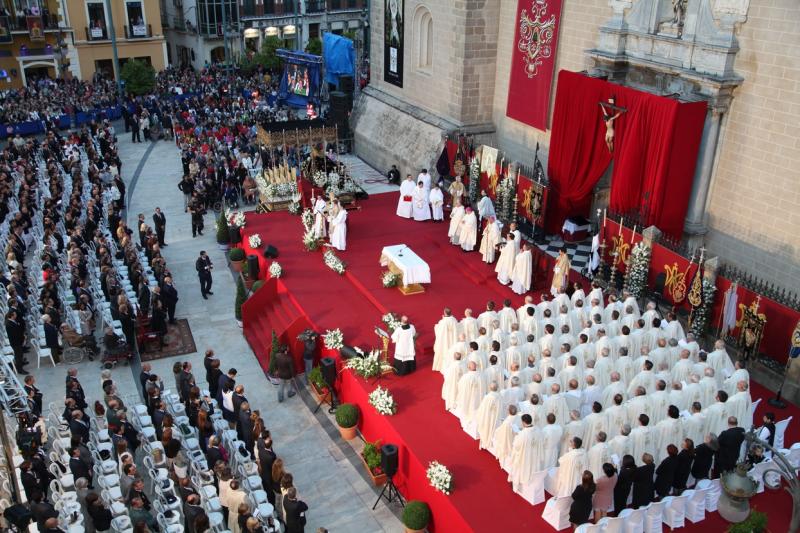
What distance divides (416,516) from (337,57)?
87.5ft

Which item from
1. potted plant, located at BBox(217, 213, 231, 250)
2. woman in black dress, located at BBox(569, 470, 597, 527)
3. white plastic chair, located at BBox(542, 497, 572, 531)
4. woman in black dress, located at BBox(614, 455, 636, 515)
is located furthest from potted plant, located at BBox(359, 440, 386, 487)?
potted plant, located at BBox(217, 213, 231, 250)

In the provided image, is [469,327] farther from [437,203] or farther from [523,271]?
[437,203]

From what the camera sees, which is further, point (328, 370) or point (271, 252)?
point (271, 252)

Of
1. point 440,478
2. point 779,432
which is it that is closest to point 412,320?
point 440,478

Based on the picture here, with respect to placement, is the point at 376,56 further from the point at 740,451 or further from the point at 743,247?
the point at 740,451

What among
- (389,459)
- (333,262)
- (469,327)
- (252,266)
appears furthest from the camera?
(252,266)

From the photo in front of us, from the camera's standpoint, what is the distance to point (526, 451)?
41.1 ft

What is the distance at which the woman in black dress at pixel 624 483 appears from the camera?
39.5 ft

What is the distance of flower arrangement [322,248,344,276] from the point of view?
21016mm

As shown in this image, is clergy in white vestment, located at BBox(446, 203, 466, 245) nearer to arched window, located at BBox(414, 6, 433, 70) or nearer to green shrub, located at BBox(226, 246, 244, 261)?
green shrub, located at BBox(226, 246, 244, 261)

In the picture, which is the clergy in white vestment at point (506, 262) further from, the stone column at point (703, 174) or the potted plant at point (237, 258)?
the potted plant at point (237, 258)

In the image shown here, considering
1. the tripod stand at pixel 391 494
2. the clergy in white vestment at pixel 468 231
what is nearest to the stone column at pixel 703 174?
the clergy in white vestment at pixel 468 231

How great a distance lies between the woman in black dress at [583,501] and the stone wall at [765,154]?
861cm

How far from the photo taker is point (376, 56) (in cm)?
3219
